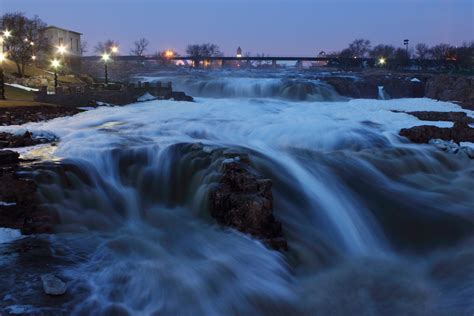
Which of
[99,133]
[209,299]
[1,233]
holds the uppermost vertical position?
[99,133]

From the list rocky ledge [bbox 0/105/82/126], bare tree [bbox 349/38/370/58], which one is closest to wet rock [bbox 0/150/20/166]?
rocky ledge [bbox 0/105/82/126]

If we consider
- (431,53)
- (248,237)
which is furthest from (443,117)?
(431,53)

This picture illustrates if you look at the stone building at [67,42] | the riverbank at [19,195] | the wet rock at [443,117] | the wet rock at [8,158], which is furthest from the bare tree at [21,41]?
the wet rock at [443,117]

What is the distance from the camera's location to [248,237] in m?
10.6

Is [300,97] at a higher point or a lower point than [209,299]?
higher

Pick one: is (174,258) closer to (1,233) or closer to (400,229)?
(1,233)

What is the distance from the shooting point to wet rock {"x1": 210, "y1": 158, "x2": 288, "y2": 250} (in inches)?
421

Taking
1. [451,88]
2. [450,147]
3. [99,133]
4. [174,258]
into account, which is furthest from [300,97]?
[174,258]

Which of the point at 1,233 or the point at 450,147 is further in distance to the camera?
the point at 450,147

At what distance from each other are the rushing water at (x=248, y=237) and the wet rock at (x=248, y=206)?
0.93 feet

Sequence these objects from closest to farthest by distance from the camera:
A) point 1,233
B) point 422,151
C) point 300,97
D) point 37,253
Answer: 1. point 37,253
2. point 1,233
3. point 422,151
4. point 300,97

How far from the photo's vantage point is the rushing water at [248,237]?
848 cm

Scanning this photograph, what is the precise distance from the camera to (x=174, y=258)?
9922 millimetres

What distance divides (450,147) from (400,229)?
29.3ft
